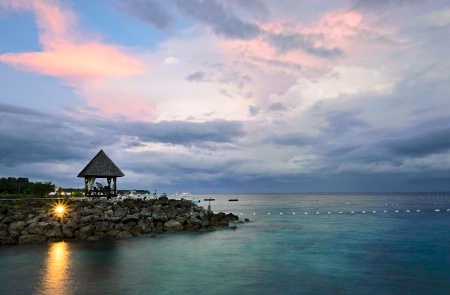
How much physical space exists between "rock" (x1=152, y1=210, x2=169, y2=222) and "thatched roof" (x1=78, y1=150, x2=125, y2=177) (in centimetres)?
706

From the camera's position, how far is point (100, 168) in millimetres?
43594

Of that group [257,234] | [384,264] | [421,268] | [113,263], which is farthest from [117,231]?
[421,268]

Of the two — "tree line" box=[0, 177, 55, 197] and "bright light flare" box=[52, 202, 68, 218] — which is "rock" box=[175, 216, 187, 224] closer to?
"bright light flare" box=[52, 202, 68, 218]

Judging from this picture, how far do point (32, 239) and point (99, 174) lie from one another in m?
12.5

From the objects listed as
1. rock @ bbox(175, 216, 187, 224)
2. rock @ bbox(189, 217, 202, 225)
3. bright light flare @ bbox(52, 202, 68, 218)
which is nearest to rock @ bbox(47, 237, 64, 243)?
bright light flare @ bbox(52, 202, 68, 218)

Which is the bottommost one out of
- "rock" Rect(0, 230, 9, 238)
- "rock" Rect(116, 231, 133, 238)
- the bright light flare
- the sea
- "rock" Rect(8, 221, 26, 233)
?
the sea

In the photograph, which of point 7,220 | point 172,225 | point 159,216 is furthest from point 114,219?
point 7,220

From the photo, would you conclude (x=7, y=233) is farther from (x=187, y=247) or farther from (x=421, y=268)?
(x=421, y=268)

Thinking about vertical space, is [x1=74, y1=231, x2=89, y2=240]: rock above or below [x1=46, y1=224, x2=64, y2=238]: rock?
below

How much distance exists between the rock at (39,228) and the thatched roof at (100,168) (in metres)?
10.4

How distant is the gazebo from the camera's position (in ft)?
142

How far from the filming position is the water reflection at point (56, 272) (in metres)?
18.5

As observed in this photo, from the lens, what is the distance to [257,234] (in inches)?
1617

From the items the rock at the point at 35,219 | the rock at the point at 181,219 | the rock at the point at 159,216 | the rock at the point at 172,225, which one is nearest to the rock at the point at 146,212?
the rock at the point at 159,216
